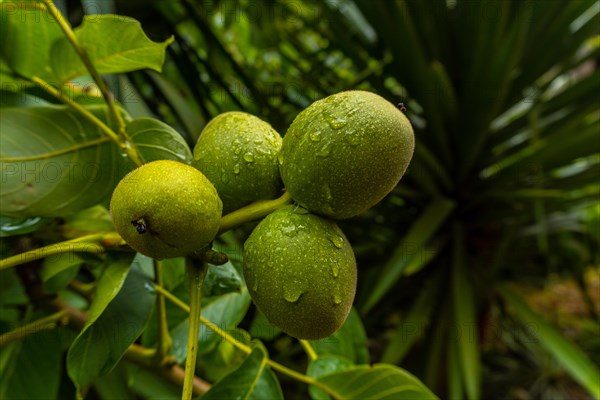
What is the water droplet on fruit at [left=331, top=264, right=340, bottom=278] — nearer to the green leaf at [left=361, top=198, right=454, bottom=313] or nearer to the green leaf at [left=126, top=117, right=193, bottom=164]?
the green leaf at [left=126, top=117, right=193, bottom=164]

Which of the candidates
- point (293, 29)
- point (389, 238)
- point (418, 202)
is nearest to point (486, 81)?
point (418, 202)

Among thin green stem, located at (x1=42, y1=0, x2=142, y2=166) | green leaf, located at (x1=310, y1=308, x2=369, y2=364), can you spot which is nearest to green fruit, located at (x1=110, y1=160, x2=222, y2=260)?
thin green stem, located at (x1=42, y1=0, x2=142, y2=166)

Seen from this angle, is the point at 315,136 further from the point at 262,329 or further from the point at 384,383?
the point at 262,329

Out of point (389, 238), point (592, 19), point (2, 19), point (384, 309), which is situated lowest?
point (384, 309)

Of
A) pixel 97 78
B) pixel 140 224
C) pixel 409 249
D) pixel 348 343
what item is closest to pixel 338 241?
pixel 140 224

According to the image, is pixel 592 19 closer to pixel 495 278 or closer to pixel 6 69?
pixel 495 278

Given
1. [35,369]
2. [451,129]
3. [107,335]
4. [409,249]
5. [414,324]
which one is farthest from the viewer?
[451,129]

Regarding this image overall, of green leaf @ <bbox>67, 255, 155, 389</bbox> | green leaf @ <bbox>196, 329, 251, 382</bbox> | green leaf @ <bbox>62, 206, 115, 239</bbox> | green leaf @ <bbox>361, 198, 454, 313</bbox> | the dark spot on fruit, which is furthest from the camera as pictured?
green leaf @ <bbox>361, 198, 454, 313</bbox>
